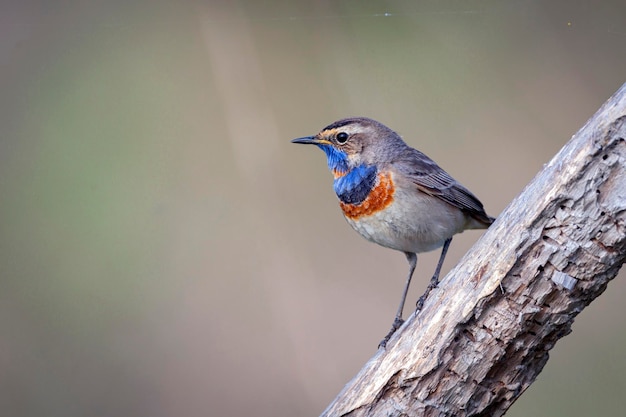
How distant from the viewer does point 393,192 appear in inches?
132

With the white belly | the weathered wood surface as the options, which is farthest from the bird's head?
the weathered wood surface

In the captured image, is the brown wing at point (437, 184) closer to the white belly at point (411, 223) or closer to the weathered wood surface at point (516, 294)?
the white belly at point (411, 223)

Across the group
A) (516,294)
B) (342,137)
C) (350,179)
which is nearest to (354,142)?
(342,137)

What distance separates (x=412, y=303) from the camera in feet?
16.6

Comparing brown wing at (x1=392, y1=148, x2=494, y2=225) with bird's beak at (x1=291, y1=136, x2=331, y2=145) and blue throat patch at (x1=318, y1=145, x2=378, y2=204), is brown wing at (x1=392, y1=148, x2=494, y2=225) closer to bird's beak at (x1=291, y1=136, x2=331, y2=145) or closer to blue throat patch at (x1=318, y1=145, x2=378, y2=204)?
blue throat patch at (x1=318, y1=145, x2=378, y2=204)

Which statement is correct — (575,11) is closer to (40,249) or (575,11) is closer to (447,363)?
(447,363)

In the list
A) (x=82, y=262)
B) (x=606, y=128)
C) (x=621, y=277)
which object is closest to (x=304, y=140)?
(x=606, y=128)

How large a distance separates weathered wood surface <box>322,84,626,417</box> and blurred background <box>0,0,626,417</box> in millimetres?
2461

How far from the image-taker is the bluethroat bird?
3.36 metres

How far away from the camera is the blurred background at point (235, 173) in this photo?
513 centimetres

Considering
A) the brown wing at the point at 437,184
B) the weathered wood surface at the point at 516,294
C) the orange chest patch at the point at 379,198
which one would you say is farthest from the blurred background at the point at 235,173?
the weathered wood surface at the point at 516,294

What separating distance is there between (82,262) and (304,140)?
8.42 feet

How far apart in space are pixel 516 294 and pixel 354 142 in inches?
58.6

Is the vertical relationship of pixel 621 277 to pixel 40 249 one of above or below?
below
